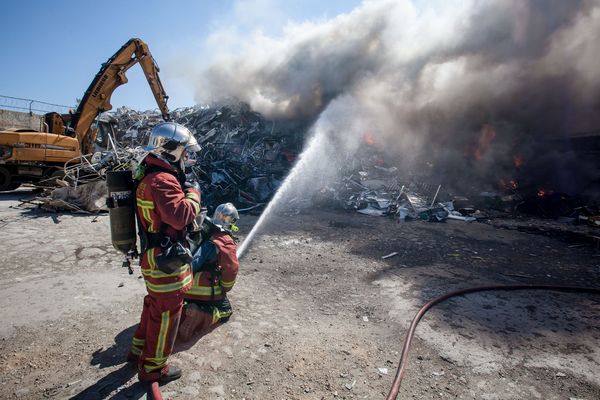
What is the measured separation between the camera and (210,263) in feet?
10.4

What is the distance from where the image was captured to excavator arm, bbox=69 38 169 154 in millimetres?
9895

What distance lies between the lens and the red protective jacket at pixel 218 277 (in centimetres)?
315

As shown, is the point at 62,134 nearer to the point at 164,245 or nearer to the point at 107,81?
the point at 107,81

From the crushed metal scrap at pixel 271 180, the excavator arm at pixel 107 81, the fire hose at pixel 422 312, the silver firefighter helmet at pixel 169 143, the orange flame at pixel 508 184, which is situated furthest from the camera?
the orange flame at pixel 508 184

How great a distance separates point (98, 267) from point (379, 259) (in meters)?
4.57

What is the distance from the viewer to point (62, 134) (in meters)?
10.5

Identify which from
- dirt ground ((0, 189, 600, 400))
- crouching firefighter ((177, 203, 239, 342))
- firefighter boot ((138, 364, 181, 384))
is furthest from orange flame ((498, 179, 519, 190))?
firefighter boot ((138, 364, 181, 384))

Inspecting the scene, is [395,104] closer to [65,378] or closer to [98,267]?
[98,267]

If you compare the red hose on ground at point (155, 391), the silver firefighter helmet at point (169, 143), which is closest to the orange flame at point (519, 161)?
the silver firefighter helmet at point (169, 143)

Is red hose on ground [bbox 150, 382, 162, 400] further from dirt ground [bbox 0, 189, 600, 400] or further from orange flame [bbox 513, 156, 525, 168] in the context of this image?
orange flame [bbox 513, 156, 525, 168]

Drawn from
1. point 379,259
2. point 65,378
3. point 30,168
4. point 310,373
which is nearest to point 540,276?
point 379,259

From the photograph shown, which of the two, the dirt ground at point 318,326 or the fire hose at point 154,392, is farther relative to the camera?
the dirt ground at point 318,326

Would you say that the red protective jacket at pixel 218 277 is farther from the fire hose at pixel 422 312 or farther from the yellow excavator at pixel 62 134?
the yellow excavator at pixel 62 134

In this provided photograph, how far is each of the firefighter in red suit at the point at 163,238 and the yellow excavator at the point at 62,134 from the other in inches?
384
